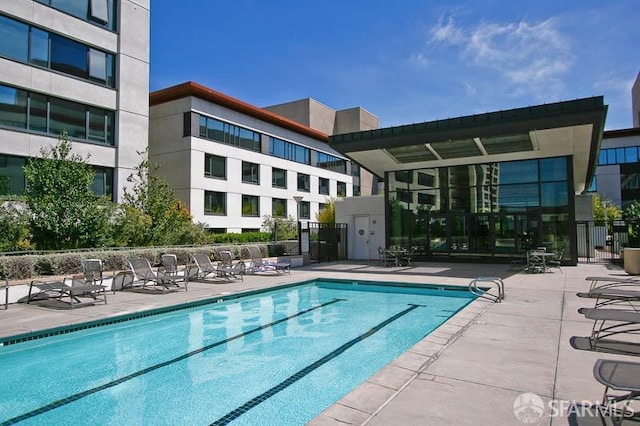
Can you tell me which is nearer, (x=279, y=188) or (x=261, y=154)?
(x=261, y=154)

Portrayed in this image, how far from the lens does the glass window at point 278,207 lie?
32281 millimetres

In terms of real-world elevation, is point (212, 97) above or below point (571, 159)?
above

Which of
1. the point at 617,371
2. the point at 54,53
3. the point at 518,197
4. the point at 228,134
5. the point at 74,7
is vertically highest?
the point at 74,7

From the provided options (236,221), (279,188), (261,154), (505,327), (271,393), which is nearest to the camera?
(271,393)

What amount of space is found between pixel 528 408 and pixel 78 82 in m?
22.3

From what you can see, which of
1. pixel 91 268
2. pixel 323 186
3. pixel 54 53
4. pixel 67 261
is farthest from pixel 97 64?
pixel 323 186

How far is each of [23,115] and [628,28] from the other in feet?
74.6

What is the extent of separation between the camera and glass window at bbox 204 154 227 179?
88.3ft

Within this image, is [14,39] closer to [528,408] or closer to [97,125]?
[97,125]

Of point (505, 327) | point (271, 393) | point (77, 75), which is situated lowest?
point (271, 393)

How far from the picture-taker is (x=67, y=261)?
36.7 ft

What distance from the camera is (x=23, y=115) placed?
1806cm

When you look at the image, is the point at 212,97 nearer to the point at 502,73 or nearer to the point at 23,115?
the point at 23,115

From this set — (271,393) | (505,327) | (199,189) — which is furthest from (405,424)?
(199,189)
